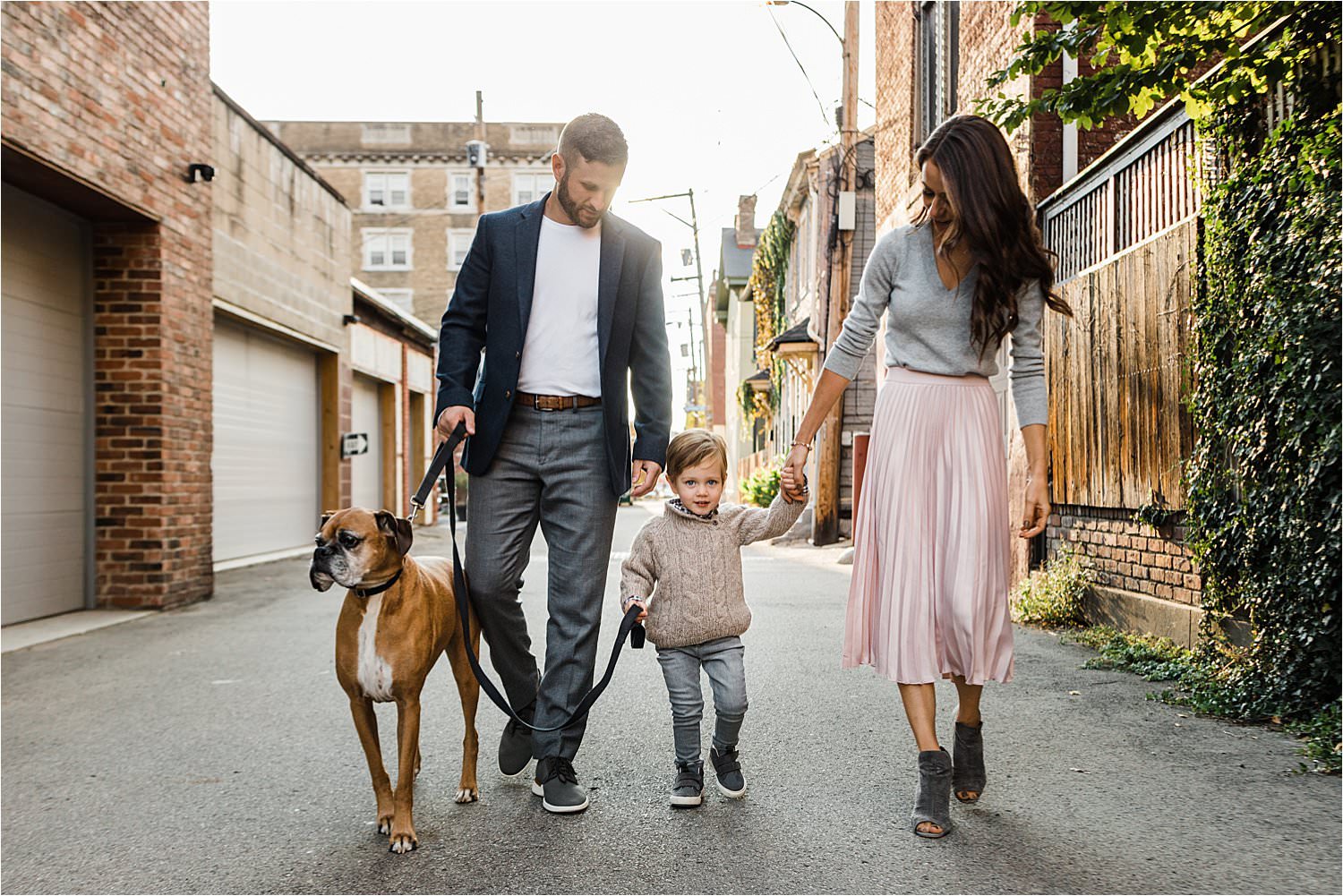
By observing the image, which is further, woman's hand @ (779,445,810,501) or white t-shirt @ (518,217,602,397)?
white t-shirt @ (518,217,602,397)

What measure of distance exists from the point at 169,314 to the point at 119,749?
16.9ft

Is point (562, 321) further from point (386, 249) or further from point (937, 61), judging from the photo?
point (386, 249)

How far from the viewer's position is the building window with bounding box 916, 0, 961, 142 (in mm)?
11547

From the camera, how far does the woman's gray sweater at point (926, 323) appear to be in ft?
11.7

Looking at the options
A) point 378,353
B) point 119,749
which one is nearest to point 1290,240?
point 119,749

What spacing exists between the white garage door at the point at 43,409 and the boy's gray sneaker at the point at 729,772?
6045 mm

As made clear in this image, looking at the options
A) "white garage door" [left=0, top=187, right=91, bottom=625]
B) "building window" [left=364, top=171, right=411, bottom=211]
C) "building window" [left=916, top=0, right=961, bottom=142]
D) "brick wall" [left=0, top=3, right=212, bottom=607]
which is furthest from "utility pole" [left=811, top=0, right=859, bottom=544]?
"building window" [left=364, top=171, right=411, bottom=211]

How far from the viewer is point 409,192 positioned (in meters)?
48.0

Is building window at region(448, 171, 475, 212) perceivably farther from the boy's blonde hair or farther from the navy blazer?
the boy's blonde hair

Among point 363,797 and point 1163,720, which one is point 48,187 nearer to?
point 363,797

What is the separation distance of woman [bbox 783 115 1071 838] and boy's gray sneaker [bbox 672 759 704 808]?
634 millimetres

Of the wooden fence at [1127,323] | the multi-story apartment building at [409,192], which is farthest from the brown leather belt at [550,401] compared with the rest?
the multi-story apartment building at [409,192]

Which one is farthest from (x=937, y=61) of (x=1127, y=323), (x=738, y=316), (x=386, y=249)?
(x=386, y=249)

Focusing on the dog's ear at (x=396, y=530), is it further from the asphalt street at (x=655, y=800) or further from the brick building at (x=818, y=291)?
the brick building at (x=818, y=291)
